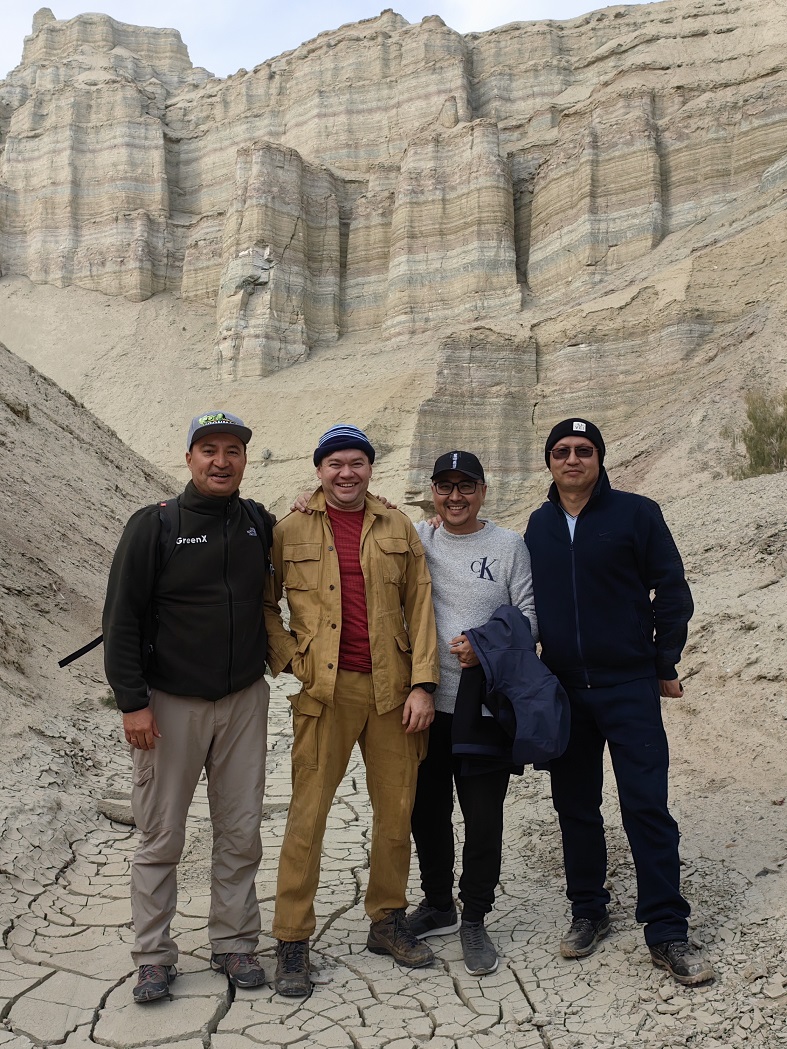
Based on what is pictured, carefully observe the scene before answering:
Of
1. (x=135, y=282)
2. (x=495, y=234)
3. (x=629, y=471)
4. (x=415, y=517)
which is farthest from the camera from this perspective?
(x=135, y=282)

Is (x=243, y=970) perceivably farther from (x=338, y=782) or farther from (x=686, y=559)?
(x=686, y=559)

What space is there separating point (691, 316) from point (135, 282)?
105 feet

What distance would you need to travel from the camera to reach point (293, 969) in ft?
10.3

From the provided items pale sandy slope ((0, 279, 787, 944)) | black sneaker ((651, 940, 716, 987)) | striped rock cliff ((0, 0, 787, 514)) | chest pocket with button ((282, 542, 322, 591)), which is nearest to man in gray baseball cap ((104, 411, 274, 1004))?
chest pocket with button ((282, 542, 322, 591))

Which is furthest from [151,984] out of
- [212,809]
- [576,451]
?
[576,451]

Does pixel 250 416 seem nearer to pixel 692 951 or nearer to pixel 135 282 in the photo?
pixel 135 282

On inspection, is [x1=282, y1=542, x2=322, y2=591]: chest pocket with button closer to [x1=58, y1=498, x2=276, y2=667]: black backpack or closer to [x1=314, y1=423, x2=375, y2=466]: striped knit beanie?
[x1=58, y1=498, x2=276, y2=667]: black backpack

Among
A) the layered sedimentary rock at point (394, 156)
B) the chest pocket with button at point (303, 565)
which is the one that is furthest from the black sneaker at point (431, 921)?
the layered sedimentary rock at point (394, 156)

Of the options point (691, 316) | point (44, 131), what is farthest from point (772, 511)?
point (44, 131)

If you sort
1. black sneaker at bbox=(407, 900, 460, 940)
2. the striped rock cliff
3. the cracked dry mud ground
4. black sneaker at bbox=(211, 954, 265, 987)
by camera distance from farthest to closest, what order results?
1. the striped rock cliff
2. black sneaker at bbox=(407, 900, 460, 940)
3. black sneaker at bbox=(211, 954, 265, 987)
4. the cracked dry mud ground

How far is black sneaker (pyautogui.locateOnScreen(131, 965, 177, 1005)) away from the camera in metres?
3.03

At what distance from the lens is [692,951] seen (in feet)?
9.80

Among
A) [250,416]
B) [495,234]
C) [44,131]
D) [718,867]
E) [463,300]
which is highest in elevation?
Answer: [44,131]

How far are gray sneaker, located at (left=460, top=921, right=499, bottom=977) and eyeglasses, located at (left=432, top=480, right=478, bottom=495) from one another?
67.0 inches
